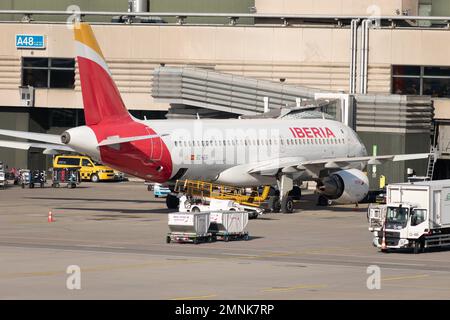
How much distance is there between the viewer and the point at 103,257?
4819cm

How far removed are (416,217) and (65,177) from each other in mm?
51216

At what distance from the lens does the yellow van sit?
107469mm

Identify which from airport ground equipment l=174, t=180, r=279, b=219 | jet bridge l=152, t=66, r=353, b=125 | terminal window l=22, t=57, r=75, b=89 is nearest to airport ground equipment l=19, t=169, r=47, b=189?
jet bridge l=152, t=66, r=353, b=125

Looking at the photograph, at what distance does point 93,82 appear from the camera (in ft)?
221

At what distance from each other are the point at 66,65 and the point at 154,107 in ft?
30.0

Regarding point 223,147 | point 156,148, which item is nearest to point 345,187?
point 223,147

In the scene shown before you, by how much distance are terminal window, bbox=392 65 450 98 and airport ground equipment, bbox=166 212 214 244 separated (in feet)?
158

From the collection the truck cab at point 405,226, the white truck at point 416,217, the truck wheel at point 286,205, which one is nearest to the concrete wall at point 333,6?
the truck wheel at point 286,205

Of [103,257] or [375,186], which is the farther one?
[375,186]

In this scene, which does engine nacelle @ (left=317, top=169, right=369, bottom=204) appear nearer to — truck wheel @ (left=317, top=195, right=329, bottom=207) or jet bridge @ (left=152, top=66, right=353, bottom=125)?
truck wheel @ (left=317, top=195, right=329, bottom=207)

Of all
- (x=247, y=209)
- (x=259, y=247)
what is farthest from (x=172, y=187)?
(x=259, y=247)

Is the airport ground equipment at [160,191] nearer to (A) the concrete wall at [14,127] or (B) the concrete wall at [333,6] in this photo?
(B) the concrete wall at [333,6]

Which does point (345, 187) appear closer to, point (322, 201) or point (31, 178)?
point (322, 201)
